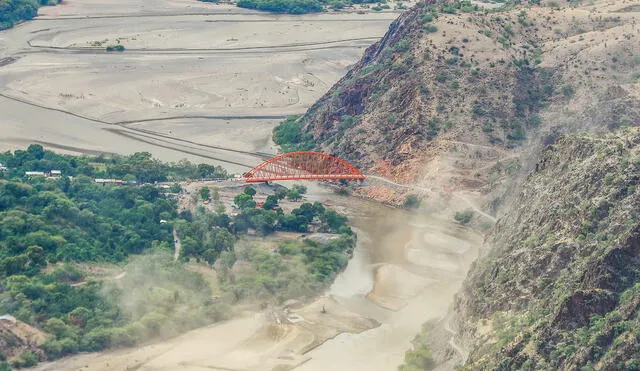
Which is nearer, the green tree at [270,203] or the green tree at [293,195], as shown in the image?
the green tree at [270,203]

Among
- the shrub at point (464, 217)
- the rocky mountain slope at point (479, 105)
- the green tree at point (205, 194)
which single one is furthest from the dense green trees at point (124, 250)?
the rocky mountain slope at point (479, 105)

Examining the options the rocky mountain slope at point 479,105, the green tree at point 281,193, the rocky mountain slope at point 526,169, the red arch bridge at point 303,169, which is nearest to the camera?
the rocky mountain slope at point 526,169

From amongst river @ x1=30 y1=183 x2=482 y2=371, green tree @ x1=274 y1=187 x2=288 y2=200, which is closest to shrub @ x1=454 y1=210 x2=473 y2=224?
river @ x1=30 y1=183 x2=482 y2=371

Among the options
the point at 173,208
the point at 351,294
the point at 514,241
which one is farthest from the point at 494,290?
the point at 173,208

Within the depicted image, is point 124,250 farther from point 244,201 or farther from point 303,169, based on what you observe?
point 303,169

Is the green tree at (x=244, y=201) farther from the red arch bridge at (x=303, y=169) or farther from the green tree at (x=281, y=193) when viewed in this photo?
the red arch bridge at (x=303, y=169)

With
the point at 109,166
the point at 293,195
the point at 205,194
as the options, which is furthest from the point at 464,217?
the point at 109,166
